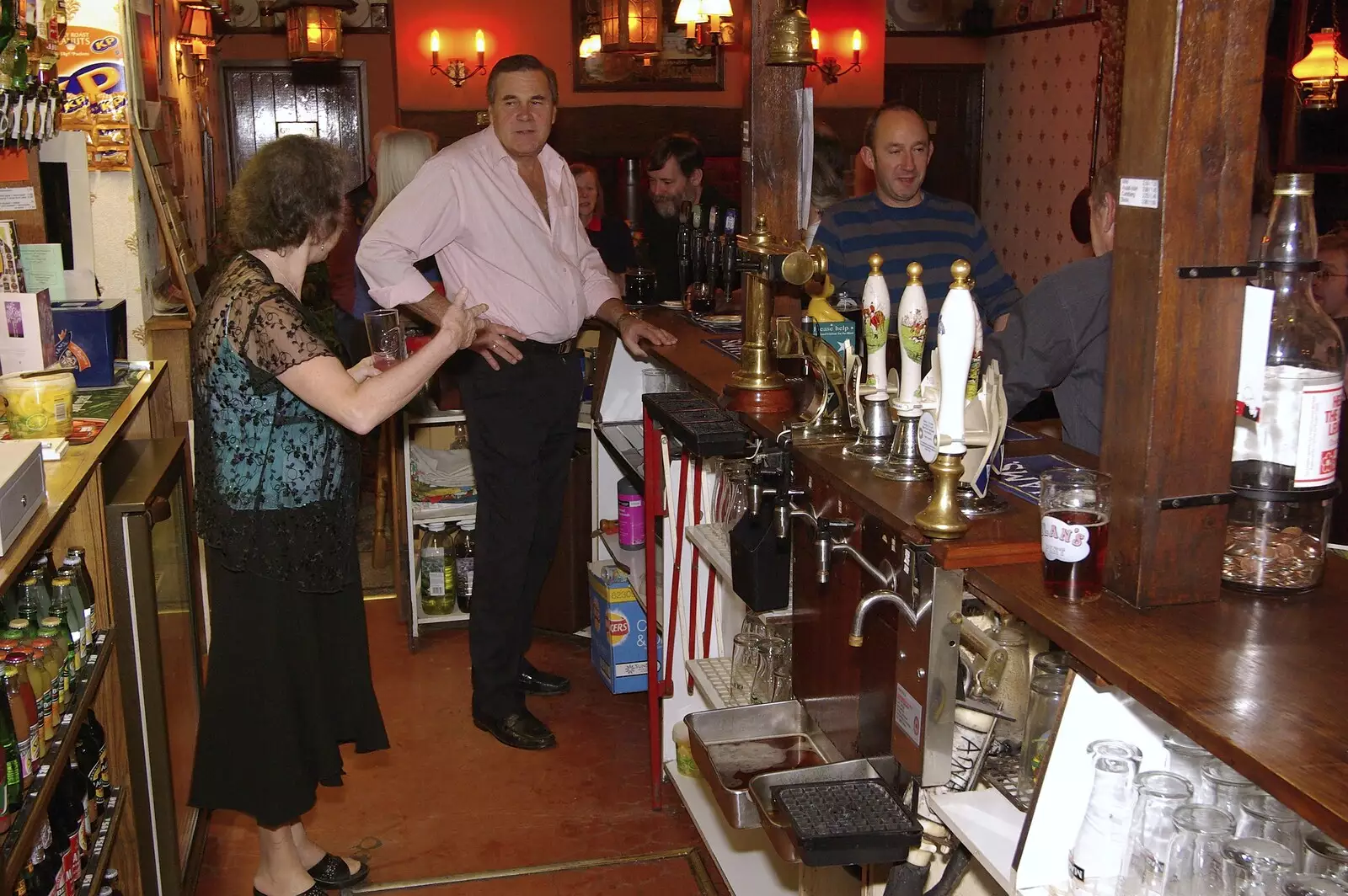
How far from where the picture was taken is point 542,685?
4383mm

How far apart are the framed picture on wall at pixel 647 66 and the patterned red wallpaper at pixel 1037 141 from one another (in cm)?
246

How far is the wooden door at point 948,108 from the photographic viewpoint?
11.1 metres

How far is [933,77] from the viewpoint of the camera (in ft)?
36.7

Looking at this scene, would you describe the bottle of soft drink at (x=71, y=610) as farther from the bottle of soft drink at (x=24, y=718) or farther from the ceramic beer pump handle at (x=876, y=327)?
the ceramic beer pump handle at (x=876, y=327)

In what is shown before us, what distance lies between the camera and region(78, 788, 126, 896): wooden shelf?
249cm

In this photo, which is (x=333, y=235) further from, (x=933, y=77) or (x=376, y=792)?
(x=933, y=77)

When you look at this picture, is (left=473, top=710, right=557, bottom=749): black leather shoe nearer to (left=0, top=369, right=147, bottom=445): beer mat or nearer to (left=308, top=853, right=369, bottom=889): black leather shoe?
(left=308, top=853, right=369, bottom=889): black leather shoe

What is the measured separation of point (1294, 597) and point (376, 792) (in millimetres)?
2774

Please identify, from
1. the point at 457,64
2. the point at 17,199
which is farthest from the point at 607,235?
the point at 457,64

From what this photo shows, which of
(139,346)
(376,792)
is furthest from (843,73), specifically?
(376,792)

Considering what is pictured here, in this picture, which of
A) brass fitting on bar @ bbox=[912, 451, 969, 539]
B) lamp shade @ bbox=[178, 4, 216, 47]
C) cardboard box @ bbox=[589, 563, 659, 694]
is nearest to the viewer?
brass fitting on bar @ bbox=[912, 451, 969, 539]

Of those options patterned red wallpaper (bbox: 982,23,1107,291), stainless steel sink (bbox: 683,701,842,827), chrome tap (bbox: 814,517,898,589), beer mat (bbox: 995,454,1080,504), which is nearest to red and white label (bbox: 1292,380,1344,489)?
beer mat (bbox: 995,454,1080,504)

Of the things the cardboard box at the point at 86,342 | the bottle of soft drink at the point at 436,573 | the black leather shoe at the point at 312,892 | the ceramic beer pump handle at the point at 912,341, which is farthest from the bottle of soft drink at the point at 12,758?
the bottle of soft drink at the point at 436,573

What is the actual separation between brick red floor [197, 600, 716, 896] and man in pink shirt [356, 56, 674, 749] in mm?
160
